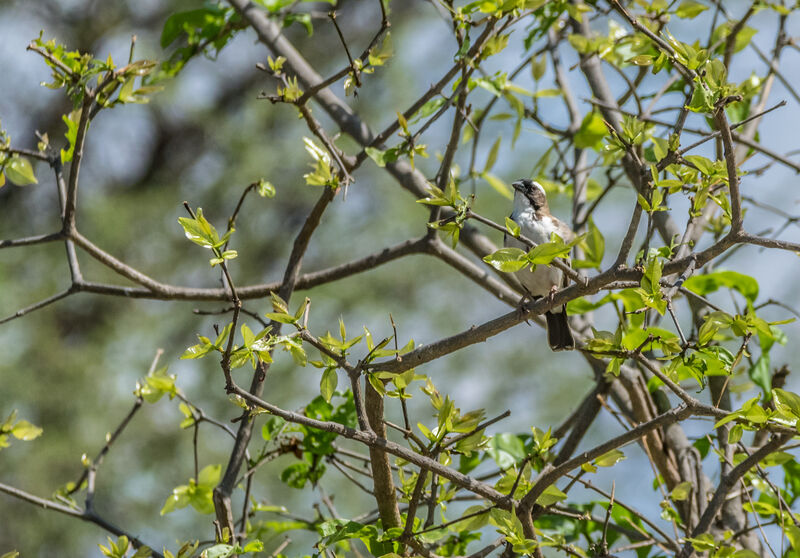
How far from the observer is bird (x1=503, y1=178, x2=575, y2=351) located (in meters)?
2.38

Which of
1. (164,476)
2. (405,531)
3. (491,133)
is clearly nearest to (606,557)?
(405,531)

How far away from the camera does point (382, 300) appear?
624 cm

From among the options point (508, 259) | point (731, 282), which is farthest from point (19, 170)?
point (731, 282)

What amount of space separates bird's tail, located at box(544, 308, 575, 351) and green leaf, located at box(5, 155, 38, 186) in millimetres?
1323

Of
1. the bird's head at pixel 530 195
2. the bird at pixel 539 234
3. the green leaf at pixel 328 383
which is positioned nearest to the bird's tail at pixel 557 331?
the bird at pixel 539 234

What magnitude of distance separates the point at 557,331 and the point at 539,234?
35cm

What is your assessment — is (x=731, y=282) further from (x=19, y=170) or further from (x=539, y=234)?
(x=19, y=170)

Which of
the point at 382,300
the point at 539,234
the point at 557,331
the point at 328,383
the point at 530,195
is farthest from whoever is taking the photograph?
the point at 382,300

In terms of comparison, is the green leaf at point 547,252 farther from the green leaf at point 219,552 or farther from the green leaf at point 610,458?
the green leaf at point 219,552

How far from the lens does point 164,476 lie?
5.96m

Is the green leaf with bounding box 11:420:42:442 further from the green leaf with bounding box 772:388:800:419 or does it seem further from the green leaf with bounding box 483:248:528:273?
the green leaf with bounding box 772:388:800:419

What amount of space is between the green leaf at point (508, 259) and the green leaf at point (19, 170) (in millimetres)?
1022

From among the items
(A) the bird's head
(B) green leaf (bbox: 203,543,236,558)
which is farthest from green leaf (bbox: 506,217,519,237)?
(A) the bird's head

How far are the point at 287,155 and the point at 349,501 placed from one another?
99.3 inches
